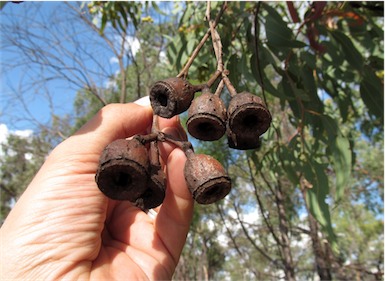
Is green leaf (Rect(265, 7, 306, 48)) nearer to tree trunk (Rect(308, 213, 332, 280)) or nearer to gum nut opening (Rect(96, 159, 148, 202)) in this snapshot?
gum nut opening (Rect(96, 159, 148, 202))

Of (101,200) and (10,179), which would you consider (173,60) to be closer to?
(101,200)

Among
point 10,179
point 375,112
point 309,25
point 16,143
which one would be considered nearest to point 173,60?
point 309,25

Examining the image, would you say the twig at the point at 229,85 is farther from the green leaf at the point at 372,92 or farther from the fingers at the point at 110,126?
the green leaf at the point at 372,92

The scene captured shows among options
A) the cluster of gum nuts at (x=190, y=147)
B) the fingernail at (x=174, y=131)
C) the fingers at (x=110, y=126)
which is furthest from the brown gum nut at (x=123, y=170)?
the fingers at (x=110, y=126)

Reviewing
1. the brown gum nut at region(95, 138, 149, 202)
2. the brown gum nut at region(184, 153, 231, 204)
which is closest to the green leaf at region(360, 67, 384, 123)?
the brown gum nut at region(184, 153, 231, 204)

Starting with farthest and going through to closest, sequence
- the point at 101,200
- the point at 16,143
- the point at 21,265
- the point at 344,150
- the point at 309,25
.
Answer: the point at 16,143 → the point at 309,25 → the point at 344,150 → the point at 101,200 → the point at 21,265

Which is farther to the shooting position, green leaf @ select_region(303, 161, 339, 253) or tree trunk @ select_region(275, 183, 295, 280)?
tree trunk @ select_region(275, 183, 295, 280)

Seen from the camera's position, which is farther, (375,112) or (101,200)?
(375,112)
